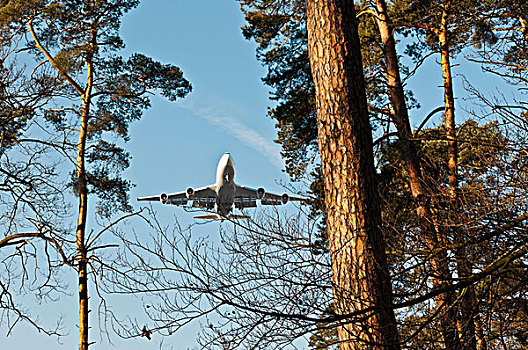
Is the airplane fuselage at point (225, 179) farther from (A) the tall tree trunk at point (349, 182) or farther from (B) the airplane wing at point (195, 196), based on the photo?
(A) the tall tree trunk at point (349, 182)

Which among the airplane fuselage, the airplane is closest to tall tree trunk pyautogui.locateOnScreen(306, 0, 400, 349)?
the airplane

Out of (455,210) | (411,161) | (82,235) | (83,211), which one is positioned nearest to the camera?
(455,210)

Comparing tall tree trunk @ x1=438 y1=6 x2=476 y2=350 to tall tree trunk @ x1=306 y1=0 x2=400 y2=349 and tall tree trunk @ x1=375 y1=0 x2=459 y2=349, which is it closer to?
tall tree trunk @ x1=375 y1=0 x2=459 y2=349

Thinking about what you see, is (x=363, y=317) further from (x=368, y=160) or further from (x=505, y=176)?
(x=505, y=176)

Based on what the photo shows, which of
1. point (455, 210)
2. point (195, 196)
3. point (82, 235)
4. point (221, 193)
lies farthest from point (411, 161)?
point (195, 196)

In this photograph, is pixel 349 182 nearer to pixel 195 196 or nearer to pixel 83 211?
pixel 83 211

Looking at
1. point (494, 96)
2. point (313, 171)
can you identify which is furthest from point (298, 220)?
point (313, 171)

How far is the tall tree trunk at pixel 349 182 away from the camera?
3969 millimetres

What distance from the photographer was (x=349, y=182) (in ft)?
13.7

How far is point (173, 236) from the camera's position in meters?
4.85

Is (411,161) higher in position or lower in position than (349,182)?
higher

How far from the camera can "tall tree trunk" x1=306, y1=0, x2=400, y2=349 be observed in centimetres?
397

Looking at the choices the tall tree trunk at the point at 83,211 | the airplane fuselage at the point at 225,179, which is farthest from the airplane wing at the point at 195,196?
the tall tree trunk at the point at 83,211

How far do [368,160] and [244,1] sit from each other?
303 inches
